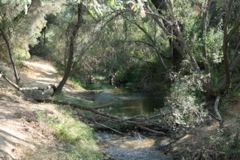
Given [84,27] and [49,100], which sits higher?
[84,27]

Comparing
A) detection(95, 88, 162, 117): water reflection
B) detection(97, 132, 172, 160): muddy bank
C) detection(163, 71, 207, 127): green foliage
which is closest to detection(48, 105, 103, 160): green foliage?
detection(97, 132, 172, 160): muddy bank

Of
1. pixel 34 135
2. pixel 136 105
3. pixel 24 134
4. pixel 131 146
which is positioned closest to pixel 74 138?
pixel 34 135

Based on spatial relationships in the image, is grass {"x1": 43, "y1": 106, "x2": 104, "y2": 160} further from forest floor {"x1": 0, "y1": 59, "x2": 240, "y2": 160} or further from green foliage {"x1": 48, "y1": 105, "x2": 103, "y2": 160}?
forest floor {"x1": 0, "y1": 59, "x2": 240, "y2": 160}

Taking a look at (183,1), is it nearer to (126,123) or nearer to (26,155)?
(126,123)

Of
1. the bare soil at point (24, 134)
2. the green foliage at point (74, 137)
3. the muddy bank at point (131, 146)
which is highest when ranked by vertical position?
the bare soil at point (24, 134)

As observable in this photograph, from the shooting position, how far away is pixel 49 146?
7289mm

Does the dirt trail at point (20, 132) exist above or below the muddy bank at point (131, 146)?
above

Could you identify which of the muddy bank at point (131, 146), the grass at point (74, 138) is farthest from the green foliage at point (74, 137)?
the muddy bank at point (131, 146)

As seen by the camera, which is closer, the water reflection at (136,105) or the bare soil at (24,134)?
the bare soil at (24,134)

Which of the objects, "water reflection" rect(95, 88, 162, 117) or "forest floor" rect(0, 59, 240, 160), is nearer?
"forest floor" rect(0, 59, 240, 160)

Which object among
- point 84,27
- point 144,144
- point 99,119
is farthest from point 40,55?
point 144,144

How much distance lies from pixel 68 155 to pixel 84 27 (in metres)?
7.90

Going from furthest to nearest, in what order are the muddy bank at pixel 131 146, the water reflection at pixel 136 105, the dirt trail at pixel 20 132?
the water reflection at pixel 136 105 → the muddy bank at pixel 131 146 → the dirt trail at pixel 20 132

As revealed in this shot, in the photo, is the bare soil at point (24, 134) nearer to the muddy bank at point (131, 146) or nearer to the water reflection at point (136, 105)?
the muddy bank at point (131, 146)
